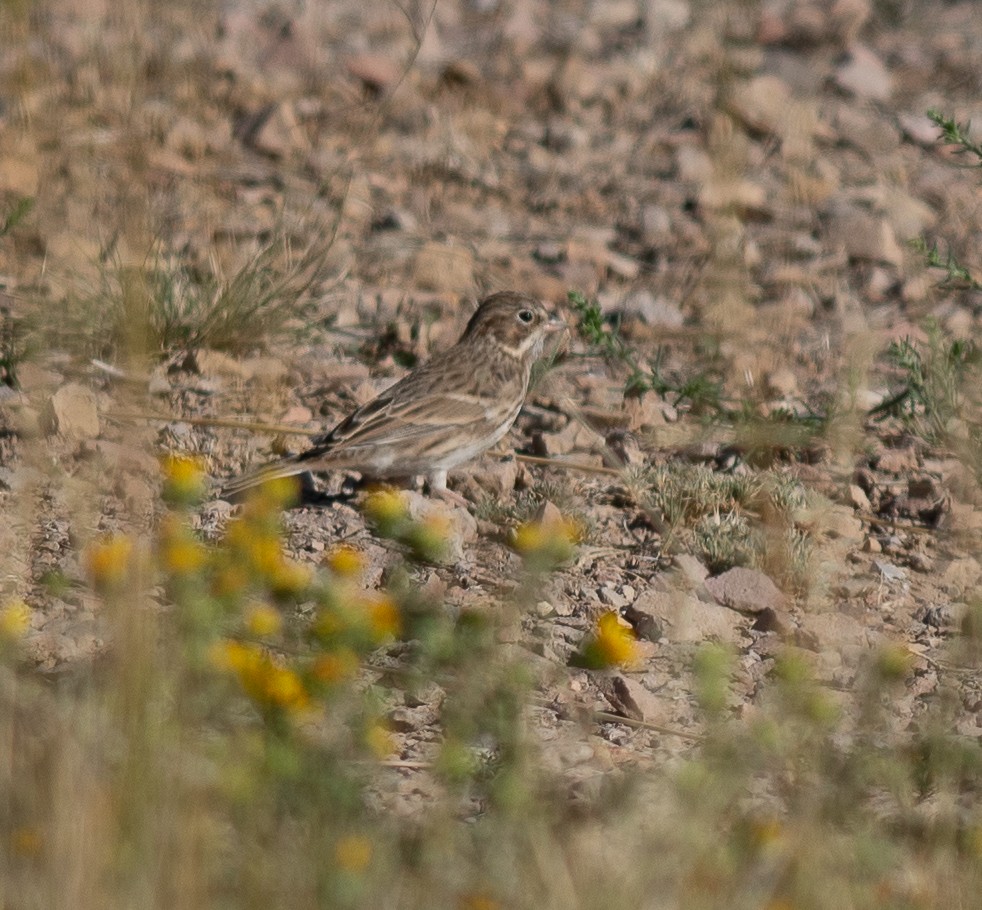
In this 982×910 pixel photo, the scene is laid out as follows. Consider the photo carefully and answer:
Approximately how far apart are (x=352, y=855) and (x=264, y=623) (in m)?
1.12

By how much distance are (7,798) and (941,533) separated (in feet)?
11.9

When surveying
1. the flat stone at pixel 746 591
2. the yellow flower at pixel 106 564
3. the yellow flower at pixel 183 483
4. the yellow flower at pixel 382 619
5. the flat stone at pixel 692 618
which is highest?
the yellow flower at pixel 183 483

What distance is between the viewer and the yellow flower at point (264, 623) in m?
4.50

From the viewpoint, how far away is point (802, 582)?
5.85 metres

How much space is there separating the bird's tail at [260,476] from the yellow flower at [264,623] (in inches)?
58.6

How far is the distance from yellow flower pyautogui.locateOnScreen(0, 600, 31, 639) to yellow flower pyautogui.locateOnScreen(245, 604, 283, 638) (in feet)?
1.80

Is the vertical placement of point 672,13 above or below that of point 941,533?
above

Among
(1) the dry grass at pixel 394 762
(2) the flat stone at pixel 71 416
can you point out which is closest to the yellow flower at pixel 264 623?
(1) the dry grass at pixel 394 762

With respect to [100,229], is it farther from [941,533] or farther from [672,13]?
[672,13]

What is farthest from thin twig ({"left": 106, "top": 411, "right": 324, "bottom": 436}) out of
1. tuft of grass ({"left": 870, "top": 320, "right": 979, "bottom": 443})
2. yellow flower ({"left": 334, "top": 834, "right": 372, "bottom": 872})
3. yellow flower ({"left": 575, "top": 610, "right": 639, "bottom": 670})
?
yellow flower ({"left": 334, "top": 834, "right": 372, "bottom": 872})

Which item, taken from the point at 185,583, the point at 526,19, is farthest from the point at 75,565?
the point at 526,19

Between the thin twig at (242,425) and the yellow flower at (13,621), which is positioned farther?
the thin twig at (242,425)

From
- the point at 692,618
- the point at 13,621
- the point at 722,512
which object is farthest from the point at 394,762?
the point at 722,512

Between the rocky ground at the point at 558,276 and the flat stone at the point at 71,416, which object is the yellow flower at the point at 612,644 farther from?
the flat stone at the point at 71,416
